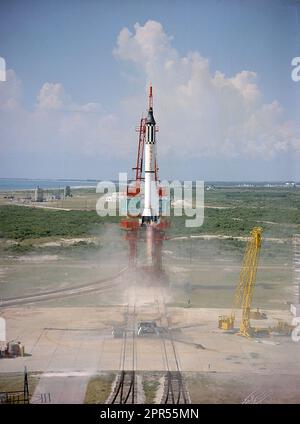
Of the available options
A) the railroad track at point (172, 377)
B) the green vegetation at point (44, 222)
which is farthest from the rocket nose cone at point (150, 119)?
the green vegetation at point (44, 222)

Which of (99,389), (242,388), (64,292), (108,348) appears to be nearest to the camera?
(99,389)

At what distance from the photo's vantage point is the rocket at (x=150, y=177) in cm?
1266

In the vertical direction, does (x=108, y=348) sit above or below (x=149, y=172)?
below

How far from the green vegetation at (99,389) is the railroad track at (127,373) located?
113 millimetres

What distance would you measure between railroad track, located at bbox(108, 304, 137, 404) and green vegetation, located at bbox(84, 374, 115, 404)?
113mm

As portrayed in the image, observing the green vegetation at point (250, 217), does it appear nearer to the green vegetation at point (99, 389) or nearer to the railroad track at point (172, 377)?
the railroad track at point (172, 377)

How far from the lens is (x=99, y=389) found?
7.97 metres

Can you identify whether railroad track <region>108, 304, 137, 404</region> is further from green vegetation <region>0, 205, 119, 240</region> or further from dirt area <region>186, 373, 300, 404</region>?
green vegetation <region>0, 205, 119, 240</region>

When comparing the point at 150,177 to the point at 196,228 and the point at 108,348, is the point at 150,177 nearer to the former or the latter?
the point at 108,348

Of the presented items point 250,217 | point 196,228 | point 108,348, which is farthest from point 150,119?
point 250,217

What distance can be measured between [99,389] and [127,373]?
720 mm

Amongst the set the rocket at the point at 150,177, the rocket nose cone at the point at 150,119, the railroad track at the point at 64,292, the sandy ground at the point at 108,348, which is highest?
the rocket nose cone at the point at 150,119

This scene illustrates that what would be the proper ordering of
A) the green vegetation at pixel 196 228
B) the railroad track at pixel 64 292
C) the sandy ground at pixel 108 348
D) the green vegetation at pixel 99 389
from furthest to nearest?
the green vegetation at pixel 196 228, the railroad track at pixel 64 292, the sandy ground at pixel 108 348, the green vegetation at pixel 99 389
